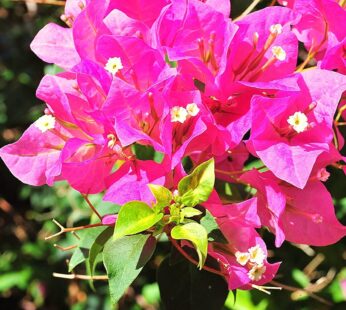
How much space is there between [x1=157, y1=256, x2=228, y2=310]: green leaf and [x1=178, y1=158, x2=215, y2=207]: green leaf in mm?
195

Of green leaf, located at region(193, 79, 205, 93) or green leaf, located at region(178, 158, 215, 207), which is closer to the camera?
green leaf, located at region(178, 158, 215, 207)

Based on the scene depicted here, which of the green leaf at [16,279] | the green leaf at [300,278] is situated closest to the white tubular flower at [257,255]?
the green leaf at [300,278]

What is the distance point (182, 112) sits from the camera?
0.84 metres

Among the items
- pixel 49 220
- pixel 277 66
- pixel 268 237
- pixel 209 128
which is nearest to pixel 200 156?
pixel 209 128

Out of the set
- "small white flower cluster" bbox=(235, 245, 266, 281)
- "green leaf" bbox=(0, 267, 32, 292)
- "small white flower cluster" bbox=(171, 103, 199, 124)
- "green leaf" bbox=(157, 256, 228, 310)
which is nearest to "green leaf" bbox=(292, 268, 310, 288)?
"green leaf" bbox=(157, 256, 228, 310)

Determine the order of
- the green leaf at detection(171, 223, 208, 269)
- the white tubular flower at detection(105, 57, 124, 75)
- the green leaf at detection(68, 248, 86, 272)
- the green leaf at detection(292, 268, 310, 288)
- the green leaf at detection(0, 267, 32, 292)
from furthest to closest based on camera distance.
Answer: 1. the green leaf at detection(0, 267, 32, 292)
2. the green leaf at detection(292, 268, 310, 288)
3. the green leaf at detection(68, 248, 86, 272)
4. the white tubular flower at detection(105, 57, 124, 75)
5. the green leaf at detection(171, 223, 208, 269)

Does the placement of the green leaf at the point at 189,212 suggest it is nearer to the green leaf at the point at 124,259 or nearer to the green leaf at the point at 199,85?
the green leaf at the point at 124,259

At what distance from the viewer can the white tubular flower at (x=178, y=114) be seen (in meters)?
0.84

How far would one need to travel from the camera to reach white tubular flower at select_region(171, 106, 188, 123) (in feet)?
2.74

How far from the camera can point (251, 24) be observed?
0.92 m

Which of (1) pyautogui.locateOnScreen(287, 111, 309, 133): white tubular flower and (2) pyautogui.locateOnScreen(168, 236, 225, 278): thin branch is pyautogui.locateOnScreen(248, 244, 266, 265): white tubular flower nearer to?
(2) pyautogui.locateOnScreen(168, 236, 225, 278): thin branch

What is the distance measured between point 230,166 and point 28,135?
1.08 ft

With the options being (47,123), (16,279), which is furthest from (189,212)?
(16,279)

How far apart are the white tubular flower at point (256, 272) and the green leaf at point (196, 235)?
8 cm
